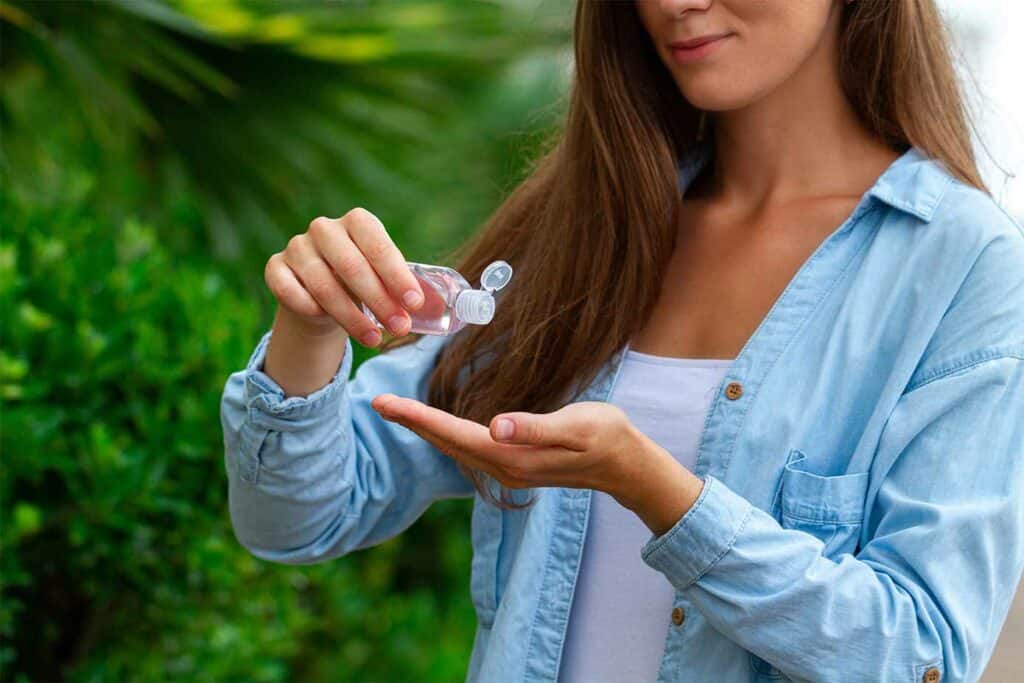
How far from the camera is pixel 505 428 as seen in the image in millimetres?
1277

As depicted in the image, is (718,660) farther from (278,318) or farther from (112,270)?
(112,270)

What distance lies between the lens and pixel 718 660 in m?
1.55

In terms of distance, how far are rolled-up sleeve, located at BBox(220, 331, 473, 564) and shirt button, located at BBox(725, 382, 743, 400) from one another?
1.59ft

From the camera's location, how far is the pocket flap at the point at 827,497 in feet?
4.98

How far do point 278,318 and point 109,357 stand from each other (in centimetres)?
102

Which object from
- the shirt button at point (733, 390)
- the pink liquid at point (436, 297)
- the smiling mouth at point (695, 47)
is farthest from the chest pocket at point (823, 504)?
the smiling mouth at point (695, 47)

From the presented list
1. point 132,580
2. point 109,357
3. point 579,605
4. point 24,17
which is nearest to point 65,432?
point 109,357

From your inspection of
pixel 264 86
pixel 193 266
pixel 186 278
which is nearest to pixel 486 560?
pixel 186 278

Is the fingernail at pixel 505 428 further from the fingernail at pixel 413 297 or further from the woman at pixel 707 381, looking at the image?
the fingernail at pixel 413 297

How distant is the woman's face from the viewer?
5.60 feet

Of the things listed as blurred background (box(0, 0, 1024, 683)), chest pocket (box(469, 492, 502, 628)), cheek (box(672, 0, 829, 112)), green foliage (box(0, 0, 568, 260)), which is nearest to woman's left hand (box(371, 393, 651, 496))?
chest pocket (box(469, 492, 502, 628))

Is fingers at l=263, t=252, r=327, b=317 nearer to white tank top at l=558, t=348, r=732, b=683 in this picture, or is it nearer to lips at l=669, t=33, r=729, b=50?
white tank top at l=558, t=348, r=732, b=683

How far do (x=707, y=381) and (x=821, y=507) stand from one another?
23 centimetres

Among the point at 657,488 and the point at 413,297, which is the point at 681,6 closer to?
the point at 413,297
